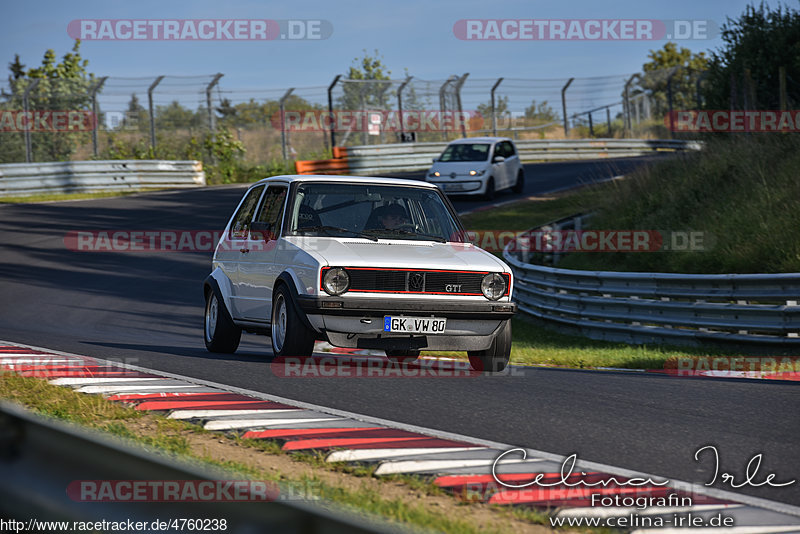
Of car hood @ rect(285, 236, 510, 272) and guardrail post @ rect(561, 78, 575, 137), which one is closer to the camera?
car hood @ rect(285, 236, 510, 272)

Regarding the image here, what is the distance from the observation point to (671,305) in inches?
500

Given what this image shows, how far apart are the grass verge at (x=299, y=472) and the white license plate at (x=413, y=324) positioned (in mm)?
2317

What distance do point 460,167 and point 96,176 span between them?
39.2 ft

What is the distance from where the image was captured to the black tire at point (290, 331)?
7.67 metres

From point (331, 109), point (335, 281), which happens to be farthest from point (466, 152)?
point (335, 281)

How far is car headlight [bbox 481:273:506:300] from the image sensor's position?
25.8ft

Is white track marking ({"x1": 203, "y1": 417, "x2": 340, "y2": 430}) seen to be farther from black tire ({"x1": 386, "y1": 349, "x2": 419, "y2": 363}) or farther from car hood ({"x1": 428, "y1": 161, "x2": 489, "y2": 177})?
car hood ({"x1": 428, "y1": 161, "x2": 489, "y2": 177})

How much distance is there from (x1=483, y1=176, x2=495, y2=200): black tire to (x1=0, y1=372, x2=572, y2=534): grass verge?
2152 centimetres

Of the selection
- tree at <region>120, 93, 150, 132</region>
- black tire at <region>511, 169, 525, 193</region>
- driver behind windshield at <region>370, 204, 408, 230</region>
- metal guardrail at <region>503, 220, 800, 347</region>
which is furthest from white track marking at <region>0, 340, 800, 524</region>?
tree at <region>120, 93, 150, 132</region>

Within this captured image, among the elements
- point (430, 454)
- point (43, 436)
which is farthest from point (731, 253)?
point (43, 436)

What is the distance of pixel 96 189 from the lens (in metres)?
30.2

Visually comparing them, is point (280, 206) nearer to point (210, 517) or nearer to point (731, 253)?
point (210, 517)

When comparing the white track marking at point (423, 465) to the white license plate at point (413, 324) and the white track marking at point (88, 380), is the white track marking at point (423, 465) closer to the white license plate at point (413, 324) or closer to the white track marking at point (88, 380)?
the white license plate at point (413, 324)

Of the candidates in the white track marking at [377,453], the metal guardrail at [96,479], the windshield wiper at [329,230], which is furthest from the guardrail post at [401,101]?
the metal guardrail at [96,479]
